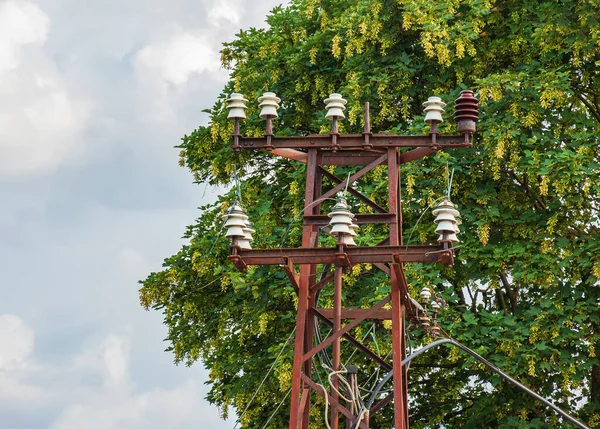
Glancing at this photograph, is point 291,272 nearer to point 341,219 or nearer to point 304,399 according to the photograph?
A: point 341,219

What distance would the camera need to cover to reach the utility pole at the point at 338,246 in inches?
356

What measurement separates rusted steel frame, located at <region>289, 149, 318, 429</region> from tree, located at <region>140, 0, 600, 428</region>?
17.1 ft

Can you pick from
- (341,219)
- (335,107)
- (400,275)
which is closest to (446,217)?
(400,275)

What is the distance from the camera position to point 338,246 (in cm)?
893

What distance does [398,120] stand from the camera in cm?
1678

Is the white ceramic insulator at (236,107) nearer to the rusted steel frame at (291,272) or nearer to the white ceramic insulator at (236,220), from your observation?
the white ceramic insulator at (236,220)

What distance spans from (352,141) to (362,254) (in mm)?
1046

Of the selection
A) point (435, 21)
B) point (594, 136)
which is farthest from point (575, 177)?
point (435, 21)

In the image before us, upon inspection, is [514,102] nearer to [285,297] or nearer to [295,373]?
[285,297]

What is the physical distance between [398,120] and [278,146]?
7.31 meters

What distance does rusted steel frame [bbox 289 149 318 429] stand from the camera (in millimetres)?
9086

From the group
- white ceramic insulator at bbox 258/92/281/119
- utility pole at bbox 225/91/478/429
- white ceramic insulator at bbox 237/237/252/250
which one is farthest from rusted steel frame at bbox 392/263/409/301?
white ceramic insulator at bbox 258/92/281/119

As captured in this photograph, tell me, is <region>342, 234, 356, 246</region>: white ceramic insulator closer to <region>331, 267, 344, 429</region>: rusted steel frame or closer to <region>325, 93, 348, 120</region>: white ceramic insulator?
<region>331, 267, 344, 429</region>: rusted steel frame

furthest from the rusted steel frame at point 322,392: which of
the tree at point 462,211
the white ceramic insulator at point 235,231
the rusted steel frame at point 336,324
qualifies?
the tree at point 462,211
